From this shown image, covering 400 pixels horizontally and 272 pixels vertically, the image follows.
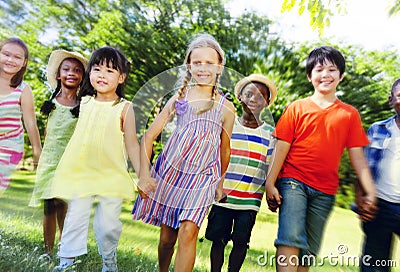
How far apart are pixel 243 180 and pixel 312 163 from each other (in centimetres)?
44

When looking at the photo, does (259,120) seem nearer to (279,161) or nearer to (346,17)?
(279,161)

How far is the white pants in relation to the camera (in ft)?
7.70

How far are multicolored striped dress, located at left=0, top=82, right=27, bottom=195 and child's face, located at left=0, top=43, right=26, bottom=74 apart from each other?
103 mm

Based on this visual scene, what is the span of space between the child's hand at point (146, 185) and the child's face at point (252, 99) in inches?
28.1

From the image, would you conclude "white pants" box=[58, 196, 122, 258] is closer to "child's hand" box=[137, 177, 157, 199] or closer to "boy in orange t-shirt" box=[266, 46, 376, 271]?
"child's hand" box=[137, 177, 157, 199]

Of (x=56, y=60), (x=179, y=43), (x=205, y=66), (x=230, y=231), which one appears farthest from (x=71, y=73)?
(x=179, y=43)

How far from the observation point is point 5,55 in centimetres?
280

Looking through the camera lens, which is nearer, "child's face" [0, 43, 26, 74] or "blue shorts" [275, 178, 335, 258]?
"blue shorts" [275, 178, 335, 258]

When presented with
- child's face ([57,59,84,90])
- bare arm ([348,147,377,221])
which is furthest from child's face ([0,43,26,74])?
bare arm ([348,147,377,221])

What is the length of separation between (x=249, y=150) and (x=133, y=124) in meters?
0.65

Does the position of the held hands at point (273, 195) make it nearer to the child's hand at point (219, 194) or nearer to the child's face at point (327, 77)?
the child's hand at point (219, 194)

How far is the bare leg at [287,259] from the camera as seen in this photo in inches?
90.7

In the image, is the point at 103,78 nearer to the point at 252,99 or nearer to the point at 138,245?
the point at 252,99

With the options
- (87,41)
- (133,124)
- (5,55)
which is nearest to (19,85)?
(5,55)
